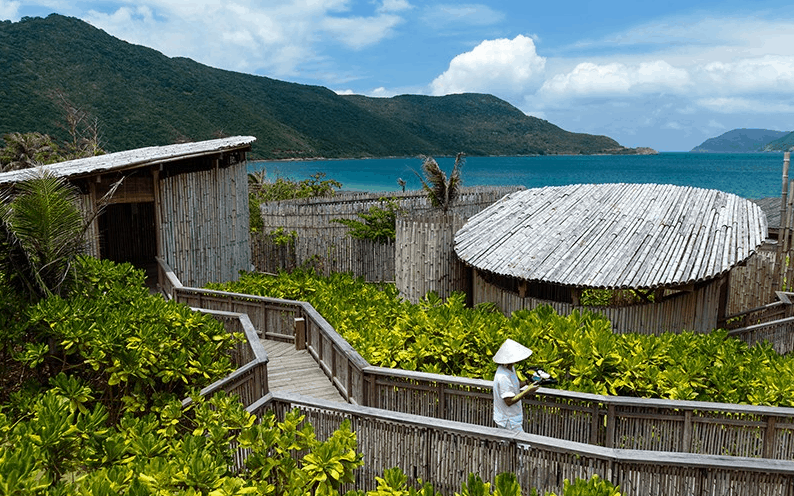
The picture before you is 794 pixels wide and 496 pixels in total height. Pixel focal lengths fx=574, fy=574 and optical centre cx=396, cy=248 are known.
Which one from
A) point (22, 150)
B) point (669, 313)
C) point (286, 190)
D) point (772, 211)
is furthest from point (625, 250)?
point (22, 150)

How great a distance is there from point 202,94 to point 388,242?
2757 inches

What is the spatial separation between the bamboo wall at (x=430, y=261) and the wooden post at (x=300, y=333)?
297cm

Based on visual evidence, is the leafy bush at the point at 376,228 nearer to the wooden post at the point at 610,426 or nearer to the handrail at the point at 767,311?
the handrail at the point at 767,311

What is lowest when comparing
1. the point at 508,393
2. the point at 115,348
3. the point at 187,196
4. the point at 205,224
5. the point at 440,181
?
the point at 508,393

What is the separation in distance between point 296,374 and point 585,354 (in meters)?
4.33

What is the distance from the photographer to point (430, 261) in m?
12.0

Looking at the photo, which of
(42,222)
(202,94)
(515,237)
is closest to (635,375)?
(515,237)

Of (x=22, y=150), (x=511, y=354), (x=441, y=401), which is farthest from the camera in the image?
(x=22, y=150)

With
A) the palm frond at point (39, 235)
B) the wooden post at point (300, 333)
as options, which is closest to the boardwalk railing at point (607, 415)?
the wooden post at point (300, 333)

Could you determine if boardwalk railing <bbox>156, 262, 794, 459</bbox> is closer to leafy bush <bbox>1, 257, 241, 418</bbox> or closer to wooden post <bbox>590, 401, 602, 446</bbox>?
wooden post <bbox>590, 401, 602, 446</bbox>

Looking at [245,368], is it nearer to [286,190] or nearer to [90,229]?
[90,229]

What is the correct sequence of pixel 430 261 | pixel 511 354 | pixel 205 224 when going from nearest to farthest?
pixel 511 354 → pixel 430 261 → pixel 205 224

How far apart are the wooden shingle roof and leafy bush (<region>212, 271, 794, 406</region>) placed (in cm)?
146

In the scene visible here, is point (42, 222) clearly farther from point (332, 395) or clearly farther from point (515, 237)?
point (515, 237)
